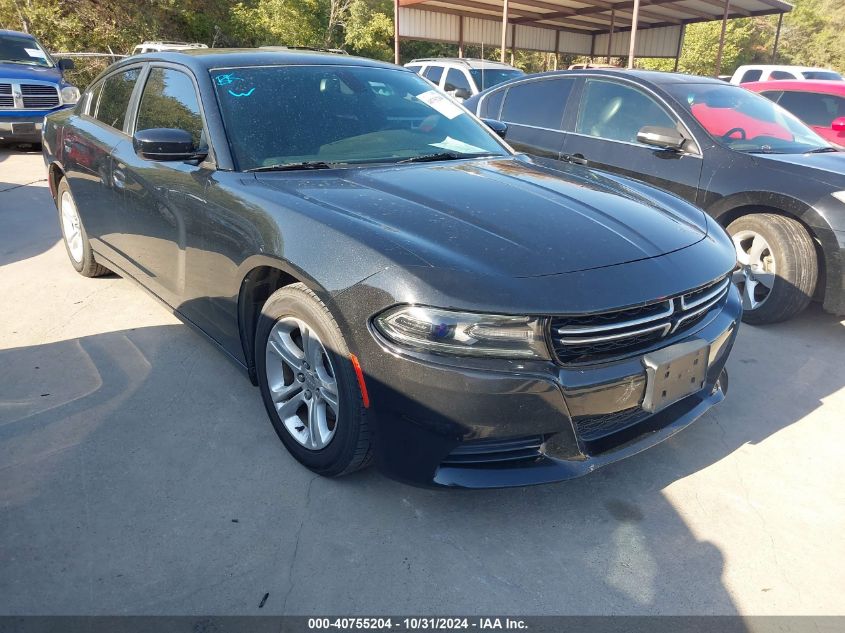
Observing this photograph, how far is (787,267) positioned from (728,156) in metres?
0.91

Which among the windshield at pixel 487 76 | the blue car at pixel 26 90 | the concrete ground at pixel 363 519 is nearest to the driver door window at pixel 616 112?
the concrete ground at pixel 363 519

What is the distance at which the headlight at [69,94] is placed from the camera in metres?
11.1

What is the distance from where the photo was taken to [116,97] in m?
4.28

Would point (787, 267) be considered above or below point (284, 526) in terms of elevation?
above

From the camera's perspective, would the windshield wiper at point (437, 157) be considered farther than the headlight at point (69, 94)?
No

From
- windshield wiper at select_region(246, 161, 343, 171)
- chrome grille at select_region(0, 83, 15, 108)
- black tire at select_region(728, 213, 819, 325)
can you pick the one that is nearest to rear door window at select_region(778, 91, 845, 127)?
black tire at select_region(728, 213, 819, 325)

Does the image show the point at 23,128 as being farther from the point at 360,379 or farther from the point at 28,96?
the point at 360,379

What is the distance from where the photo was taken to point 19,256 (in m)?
5.59

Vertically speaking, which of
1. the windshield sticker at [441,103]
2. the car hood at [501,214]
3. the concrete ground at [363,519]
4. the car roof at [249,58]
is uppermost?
the car roof at [249,58]

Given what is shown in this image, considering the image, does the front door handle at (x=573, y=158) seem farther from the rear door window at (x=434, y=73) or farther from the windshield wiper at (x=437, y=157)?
the rear door window at (x=434, y=73)

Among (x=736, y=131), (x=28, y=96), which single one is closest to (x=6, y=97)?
(x=28, y=96)

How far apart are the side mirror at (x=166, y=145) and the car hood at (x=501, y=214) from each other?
44 centimetres

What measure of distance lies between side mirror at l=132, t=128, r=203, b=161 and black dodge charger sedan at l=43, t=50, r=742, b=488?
0.01 metres

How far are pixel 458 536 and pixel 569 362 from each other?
0.76 meters
